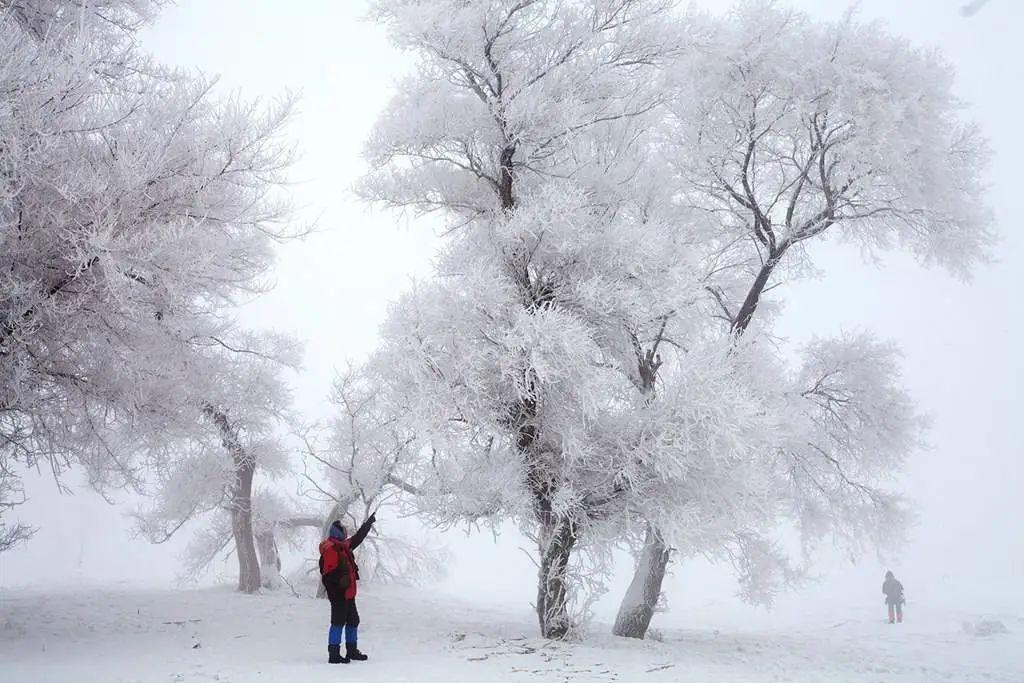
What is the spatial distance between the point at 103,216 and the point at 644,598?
9435 millimetres

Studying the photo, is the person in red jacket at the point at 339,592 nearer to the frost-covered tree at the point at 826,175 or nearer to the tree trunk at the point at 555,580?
the tree trunk at the point at 555,580

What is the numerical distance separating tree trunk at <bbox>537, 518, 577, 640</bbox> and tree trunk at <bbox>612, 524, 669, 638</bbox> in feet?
7.72

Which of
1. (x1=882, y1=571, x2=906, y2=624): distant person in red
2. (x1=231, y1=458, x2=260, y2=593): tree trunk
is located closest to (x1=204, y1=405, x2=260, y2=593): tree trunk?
(x1=231, y1=458, x2=260, y2=593): tree trunk

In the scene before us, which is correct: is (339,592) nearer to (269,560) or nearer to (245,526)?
(245,526)

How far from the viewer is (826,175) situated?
477 inches

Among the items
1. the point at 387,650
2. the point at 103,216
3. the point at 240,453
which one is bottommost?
the point at 387,650

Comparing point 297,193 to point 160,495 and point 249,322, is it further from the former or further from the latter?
point 249,322

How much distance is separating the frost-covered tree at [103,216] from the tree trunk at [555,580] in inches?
217

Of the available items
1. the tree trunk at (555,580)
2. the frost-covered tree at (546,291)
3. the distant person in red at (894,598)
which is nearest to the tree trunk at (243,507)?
the frost-covered tree at (546,291)

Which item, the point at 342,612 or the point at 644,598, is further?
the point at 644,598

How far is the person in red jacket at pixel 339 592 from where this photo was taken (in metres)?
7.73

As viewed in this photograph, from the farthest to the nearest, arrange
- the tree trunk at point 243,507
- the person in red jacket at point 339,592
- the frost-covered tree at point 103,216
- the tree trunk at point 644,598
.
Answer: the tree trunk at point 243,507
the tree trunk at point 644,598
the person in red jacket at point 339,592
the frost-covered tree at point 103,216

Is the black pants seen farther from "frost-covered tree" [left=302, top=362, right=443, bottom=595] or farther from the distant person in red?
the distant person in red

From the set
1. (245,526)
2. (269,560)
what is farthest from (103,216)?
(269,560)
